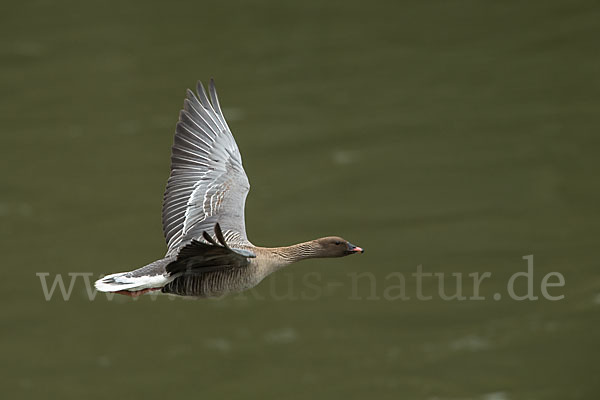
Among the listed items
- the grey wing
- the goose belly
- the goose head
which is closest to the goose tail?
the goose belly

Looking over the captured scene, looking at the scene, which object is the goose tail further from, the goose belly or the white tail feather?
the goose belly

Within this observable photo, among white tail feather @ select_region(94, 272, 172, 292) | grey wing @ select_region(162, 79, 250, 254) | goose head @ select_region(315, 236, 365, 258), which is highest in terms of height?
grey wing @ select_region(162, 79, 250, 254)

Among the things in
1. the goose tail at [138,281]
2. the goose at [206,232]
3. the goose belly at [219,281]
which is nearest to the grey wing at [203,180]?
the goose at [206,232]

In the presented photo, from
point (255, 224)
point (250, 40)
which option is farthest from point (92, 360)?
point (250, 40)

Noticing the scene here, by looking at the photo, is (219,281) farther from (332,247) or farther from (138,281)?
(332,247)

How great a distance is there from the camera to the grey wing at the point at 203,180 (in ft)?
42.9

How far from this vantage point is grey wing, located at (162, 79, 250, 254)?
42.9 feet

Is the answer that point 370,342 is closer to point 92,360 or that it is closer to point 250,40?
point 92,360

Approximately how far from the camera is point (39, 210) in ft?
103

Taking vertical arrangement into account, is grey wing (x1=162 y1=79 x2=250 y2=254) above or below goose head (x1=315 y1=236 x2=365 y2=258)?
above

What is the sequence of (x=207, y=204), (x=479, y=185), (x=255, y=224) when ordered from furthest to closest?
(x=479, y=185), (x=255, y=224), (x=207, y=204)

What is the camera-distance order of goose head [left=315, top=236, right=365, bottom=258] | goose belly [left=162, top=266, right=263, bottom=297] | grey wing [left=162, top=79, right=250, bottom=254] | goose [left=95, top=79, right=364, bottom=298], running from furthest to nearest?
1. grey wing [left=162, top=79, right=250, bottom=254]
2. goose head [left=315, top=236, right=365, bottom=258]
3. goose belly [left=162, top=266, right=263, bottom=297]
4. goose [left=95, top=79, right=364, bottom=298]

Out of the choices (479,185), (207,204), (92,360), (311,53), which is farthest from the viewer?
(311,53)

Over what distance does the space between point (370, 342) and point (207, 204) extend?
48.7 ft
